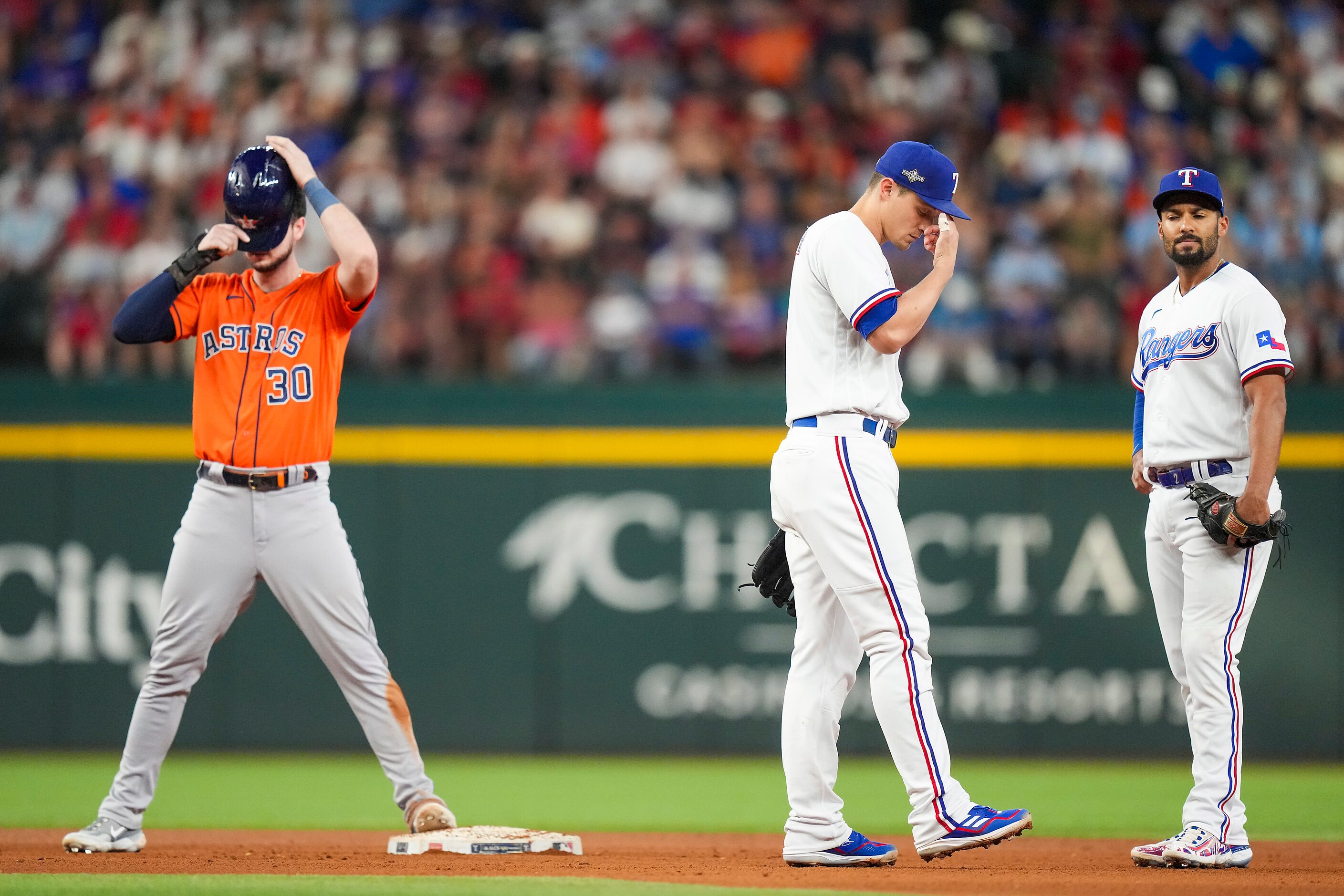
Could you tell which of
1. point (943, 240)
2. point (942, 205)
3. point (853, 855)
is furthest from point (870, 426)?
point (853, 855)

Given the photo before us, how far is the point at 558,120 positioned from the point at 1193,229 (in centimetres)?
662

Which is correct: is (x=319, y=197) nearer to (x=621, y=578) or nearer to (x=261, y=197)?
(x=261, y=197)

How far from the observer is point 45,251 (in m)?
9.80

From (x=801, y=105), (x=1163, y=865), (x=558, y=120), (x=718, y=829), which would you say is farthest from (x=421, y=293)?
(x=1163, y=865)

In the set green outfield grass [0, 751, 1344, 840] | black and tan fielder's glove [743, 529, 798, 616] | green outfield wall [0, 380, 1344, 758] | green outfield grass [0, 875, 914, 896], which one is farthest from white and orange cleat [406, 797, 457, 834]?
green outfield wall [0, 380, 1344, 758]

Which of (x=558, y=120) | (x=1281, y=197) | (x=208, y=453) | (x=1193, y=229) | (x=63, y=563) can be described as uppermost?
(x=558, y=120)

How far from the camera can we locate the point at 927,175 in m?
4.50

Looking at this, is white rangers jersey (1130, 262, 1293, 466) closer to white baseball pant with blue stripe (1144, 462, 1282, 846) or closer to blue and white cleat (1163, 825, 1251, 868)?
white baseball pant with blue stripe (1144, 462, 1282, 846)

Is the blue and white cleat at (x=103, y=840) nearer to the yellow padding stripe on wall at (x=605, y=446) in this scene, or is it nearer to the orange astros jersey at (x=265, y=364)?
the orange astros jersey at (x=265, y=364)

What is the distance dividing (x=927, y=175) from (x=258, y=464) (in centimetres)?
227

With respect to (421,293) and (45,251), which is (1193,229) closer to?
(421,293)

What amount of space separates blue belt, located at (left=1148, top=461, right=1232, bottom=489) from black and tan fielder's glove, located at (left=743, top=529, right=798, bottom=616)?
1.23 metres

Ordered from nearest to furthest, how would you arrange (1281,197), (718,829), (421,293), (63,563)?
(718,829) < (63,563) < (421,293) < (1281,197)

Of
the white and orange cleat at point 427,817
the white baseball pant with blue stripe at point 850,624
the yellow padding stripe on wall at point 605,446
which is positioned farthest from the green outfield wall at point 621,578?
the white baseball pant with blue stripe at point 850,624
